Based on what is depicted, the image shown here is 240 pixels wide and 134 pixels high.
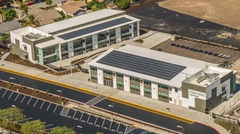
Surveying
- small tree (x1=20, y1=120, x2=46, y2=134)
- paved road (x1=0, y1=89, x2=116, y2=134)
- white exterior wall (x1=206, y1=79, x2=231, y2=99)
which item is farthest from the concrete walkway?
small tree (x1=20, y1=120, x2=46, y2=134)

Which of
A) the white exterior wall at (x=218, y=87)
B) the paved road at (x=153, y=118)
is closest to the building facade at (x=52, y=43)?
the paved road at (x=153, y=118)

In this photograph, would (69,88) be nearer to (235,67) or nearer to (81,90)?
(81,90)

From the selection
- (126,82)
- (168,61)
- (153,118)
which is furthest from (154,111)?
(168,61)

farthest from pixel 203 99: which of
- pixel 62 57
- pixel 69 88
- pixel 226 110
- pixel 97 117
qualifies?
pixel 62 57

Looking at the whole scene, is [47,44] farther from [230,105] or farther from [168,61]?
[230,105]

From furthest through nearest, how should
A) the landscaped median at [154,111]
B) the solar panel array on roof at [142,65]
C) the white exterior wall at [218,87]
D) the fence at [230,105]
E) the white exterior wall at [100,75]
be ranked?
the white exterior wall at [100,75]
the solar panel array on roof at [142,65]
the fence at [230,105]
the white exterior wall at [218,87]
the landscaped median at [154,111]

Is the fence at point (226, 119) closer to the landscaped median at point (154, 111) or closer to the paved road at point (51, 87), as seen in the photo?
the landscaped median at point (154, 111)

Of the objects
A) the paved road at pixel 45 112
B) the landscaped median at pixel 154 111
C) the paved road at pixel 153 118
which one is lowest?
the paved road at pixel 45 112

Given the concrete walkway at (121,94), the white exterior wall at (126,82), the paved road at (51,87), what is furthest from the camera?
the paved road at (51,87)

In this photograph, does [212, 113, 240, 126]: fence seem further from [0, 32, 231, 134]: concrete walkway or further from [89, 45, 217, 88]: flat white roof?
[89, 45, 217, 88]: flat white roof
